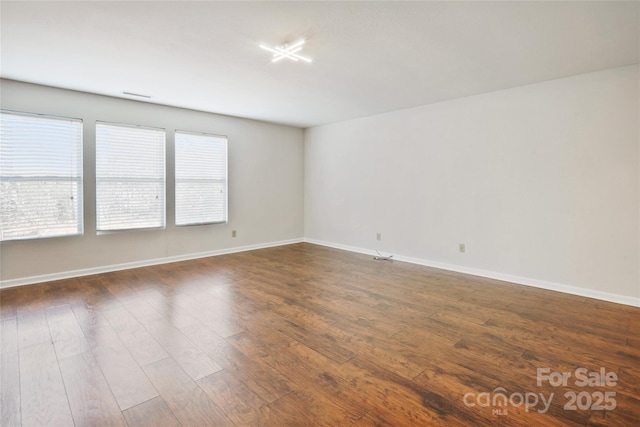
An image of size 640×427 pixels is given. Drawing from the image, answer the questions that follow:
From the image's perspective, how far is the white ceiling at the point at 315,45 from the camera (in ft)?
7.28

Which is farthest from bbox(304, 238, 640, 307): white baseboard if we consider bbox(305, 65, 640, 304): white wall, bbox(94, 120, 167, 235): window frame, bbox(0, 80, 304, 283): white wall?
bbox(94, 120, 167, 235): window frame

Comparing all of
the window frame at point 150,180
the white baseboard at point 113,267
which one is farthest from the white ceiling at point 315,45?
the white baseboard at point 113,267

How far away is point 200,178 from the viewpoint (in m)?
5.18

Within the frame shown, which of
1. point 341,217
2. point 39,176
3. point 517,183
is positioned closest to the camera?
point 39,176

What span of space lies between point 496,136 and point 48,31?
4755mm

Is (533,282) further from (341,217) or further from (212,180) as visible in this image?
(212,180)

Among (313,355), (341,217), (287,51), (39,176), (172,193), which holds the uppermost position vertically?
(287,51)

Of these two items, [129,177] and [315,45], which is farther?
[129,177]

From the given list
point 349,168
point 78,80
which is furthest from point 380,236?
point 78,80

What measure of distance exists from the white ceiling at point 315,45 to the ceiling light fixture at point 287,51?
0.26ft

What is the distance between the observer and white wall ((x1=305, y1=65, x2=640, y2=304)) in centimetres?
323

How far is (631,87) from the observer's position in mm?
3127

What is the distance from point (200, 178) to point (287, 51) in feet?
10.1

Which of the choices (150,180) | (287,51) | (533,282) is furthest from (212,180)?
(533,282)
